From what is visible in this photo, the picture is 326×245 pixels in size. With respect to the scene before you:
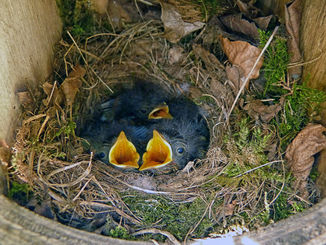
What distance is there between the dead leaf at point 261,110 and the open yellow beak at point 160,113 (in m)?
0.50

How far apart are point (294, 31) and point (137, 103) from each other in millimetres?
937

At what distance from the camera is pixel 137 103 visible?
6.73ft

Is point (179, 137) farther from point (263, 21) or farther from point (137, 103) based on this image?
point (263, 21)

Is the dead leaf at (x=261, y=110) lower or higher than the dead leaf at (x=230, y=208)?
higher

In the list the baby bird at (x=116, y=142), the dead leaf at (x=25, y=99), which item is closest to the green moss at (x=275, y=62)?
the baby bird at (x=116, y=142)

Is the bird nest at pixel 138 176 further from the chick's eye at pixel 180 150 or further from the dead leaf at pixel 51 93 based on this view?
the chick's eye at pixel 180 150

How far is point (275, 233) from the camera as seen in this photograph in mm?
1086

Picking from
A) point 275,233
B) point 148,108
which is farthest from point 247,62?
point 275,233

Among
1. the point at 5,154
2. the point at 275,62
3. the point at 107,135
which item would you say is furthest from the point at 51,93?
the point at 275,62

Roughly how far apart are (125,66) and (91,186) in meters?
0.82

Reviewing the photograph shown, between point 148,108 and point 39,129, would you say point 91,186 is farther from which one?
point 148,108

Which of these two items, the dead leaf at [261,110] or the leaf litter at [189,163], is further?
the dead leaf at [261,110]

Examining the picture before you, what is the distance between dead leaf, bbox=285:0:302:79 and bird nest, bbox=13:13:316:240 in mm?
283

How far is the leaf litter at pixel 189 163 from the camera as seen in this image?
133cm
